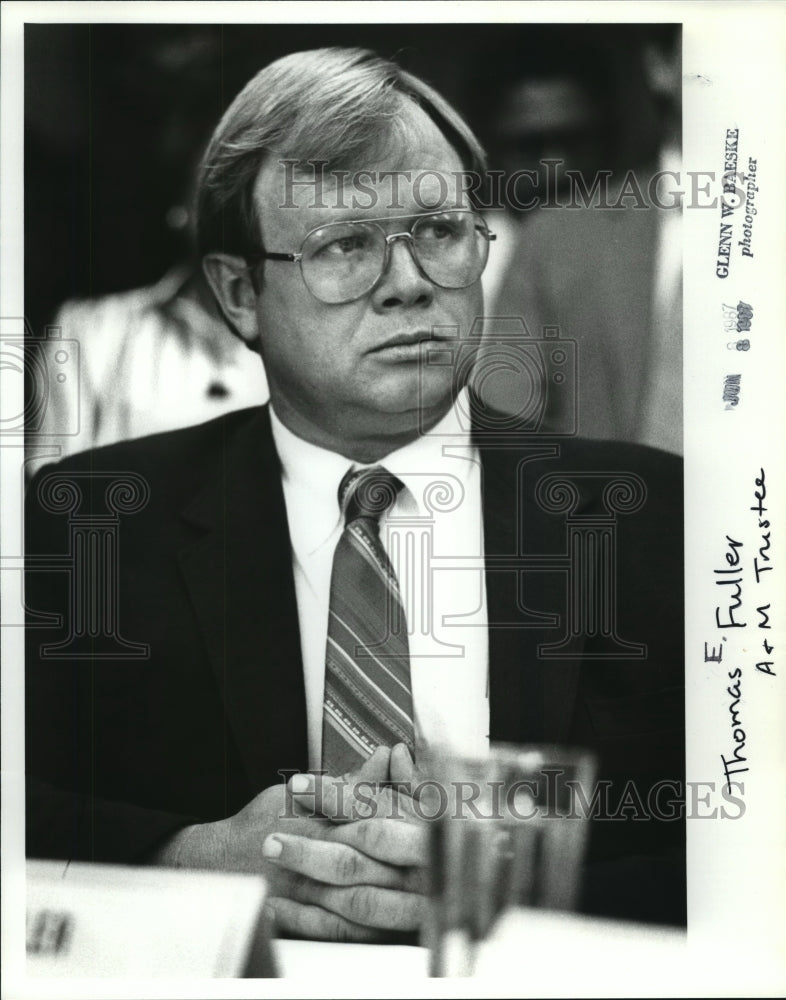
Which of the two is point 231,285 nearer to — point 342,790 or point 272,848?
point 342,790

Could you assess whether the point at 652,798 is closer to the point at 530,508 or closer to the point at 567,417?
the point at 530,508

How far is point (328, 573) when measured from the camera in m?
2.46

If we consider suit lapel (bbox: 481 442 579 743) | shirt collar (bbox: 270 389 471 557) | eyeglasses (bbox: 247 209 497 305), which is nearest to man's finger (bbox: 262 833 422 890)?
suit lapel (bbox: 481 442 579 743)

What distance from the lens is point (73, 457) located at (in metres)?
2.46

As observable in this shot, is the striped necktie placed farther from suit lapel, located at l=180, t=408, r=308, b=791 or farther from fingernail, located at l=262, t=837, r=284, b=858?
fingernail, located at l=262, t=837, r=284, b=858

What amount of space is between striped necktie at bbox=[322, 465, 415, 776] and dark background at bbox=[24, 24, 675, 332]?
79cm

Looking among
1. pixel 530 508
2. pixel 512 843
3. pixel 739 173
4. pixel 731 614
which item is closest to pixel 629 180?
pixel 739 173

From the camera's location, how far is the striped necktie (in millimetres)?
2424

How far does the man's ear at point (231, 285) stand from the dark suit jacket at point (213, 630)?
25 centimetres

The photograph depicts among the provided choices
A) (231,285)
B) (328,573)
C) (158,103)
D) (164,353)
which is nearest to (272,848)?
(328,573)

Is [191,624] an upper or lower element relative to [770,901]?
upper

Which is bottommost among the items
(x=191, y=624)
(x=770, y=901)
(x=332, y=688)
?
(x=770, y=901)

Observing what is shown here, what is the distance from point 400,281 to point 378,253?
0.29 ft

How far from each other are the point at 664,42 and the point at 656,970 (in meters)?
2.32
